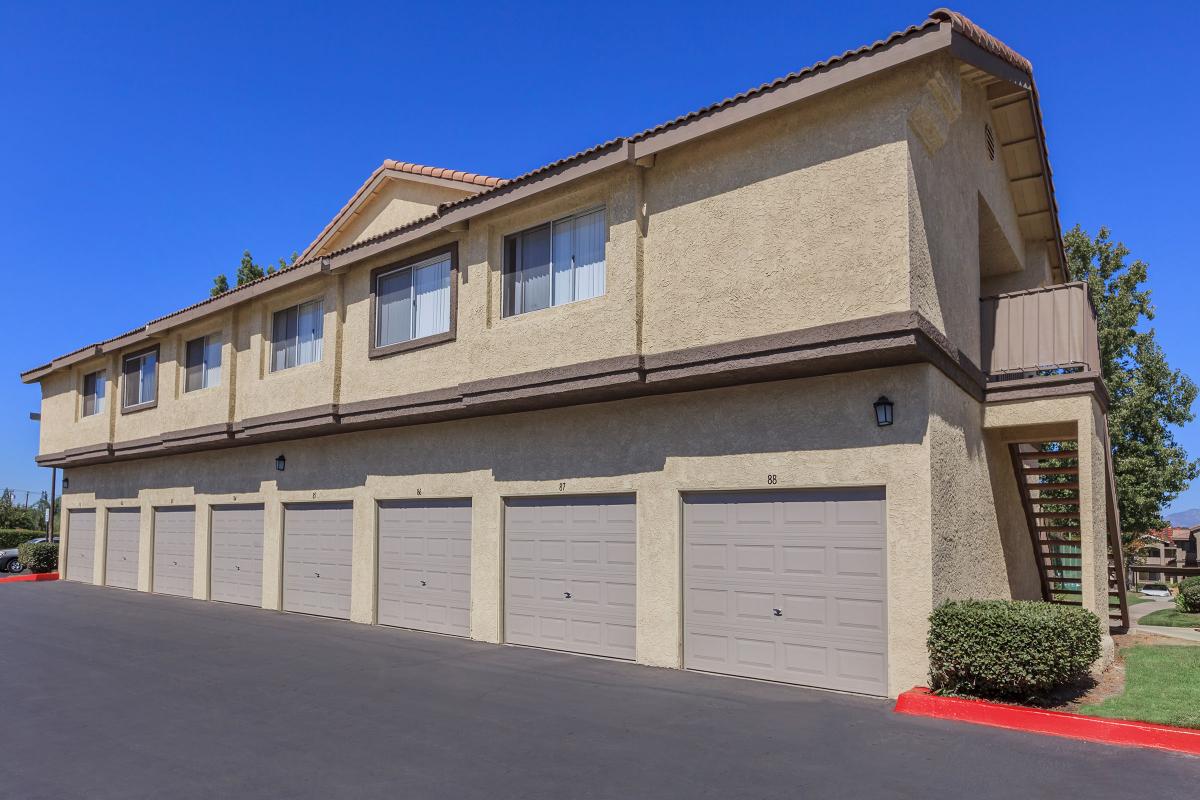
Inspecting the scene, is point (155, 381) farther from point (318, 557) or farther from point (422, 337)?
point (422, 337)

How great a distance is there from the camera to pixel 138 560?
80.4 ft

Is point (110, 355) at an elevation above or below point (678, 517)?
above

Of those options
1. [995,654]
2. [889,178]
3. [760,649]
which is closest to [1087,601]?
[995,654]

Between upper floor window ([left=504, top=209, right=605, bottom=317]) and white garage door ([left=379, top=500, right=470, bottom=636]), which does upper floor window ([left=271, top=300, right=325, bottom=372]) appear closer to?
white garage door ([left=379, top=500, right=470, bottom=636])

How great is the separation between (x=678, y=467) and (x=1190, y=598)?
1455 centimetres

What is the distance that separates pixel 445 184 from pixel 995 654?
11939 mm

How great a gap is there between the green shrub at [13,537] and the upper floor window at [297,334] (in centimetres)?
3013

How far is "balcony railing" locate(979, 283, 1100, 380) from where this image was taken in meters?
11.5

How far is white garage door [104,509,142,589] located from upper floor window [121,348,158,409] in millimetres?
3320

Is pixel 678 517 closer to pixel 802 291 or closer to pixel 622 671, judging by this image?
pixel 622 671

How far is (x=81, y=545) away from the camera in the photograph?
91.7 ft

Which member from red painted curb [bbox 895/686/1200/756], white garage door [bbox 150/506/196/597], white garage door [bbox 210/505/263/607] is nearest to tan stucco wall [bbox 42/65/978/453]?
red painted curb [bbox 895/686/1200/756]

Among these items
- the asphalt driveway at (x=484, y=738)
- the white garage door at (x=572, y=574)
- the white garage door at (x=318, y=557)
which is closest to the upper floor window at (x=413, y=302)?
the white garage door at (x=572, y=574)

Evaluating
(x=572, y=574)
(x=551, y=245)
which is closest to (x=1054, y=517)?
(x=572, y=574)
